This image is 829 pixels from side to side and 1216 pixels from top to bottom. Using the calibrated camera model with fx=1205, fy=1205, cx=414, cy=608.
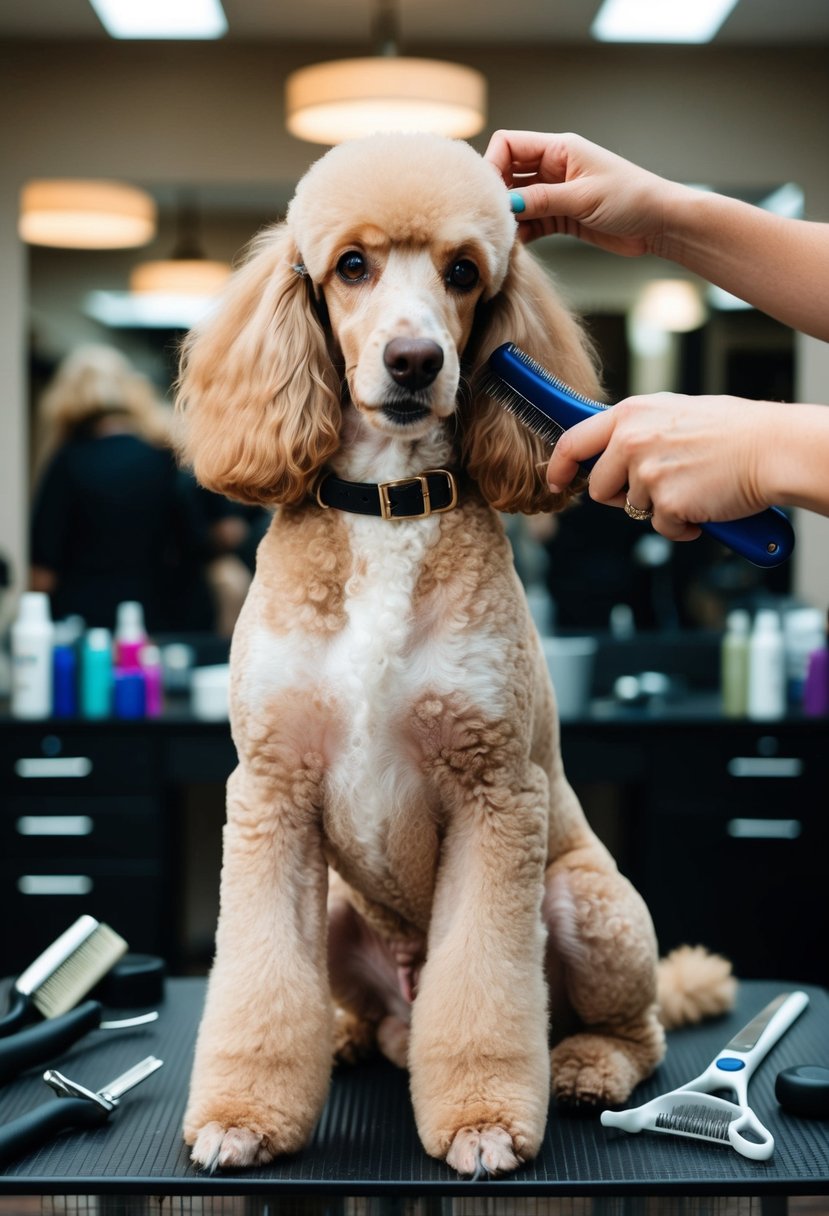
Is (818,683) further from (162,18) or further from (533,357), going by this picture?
(162,18)

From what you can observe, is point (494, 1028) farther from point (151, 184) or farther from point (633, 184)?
point (151, 184)

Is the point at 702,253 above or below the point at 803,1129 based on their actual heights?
above

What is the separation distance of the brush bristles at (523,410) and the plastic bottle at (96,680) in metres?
1.67

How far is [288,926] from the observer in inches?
38.2

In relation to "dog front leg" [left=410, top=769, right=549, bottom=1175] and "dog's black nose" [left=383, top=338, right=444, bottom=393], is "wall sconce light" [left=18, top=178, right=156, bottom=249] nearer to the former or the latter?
"dog's black nose" [left=383, top=338, right=444, bottom=393]

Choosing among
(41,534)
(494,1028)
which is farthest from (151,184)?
(494,1028)

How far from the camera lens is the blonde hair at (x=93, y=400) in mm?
2701

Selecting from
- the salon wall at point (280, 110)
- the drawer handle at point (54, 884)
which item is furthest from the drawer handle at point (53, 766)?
the salon wall at point (280, 110)

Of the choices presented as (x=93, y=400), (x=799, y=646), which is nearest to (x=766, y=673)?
(x=799, y=646)

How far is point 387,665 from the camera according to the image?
0.96 metres

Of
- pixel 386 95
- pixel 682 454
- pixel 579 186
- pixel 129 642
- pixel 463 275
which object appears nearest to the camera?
pixel 682 454

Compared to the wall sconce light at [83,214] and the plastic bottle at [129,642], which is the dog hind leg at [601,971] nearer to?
the plastic bottle at [129,642]

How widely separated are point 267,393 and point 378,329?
0.12 metres

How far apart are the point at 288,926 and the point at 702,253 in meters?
0.74
